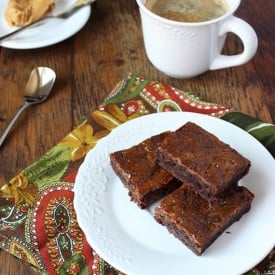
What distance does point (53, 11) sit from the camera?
51.9 inches

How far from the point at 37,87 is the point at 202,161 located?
1.53 feet

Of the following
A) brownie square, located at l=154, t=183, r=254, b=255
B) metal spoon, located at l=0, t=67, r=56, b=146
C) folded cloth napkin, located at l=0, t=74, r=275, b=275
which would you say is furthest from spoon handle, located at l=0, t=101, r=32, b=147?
brownie square, located at l=154, t=183, r=254, b=255

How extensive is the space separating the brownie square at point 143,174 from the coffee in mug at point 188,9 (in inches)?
13.2

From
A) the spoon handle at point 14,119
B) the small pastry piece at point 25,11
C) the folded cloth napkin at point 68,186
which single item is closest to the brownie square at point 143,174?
the folded cloth napkin at point 68,186

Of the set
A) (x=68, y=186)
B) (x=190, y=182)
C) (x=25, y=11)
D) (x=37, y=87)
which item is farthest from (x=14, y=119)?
(x=190, y=182)

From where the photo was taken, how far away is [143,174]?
876mm

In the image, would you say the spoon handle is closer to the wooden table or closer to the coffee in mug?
the wooden table

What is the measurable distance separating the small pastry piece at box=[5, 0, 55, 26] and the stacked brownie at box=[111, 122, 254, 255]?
52 centimetres

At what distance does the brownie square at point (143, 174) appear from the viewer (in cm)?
86

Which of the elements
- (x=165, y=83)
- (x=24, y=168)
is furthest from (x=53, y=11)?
(x=24, y=168)

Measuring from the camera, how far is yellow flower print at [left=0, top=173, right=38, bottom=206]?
0.94 metres

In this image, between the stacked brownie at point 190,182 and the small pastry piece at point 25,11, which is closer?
the stacked brownie at point 190,182

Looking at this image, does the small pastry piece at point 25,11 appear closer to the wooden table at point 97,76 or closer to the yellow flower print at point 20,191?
the wooden table at point 97,76

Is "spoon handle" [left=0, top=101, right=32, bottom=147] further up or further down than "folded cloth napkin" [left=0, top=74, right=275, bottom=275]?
further up
